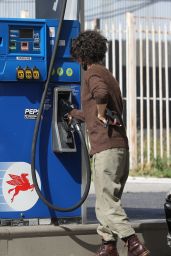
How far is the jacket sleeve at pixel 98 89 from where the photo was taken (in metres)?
5.27

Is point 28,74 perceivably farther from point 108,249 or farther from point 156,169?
point 156,169

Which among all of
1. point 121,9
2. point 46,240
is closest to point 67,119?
point 46,240

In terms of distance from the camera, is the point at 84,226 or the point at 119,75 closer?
the point at 84,226

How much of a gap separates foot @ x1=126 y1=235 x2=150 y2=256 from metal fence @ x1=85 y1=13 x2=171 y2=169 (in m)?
7.11

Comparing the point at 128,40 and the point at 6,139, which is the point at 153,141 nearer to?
the point at 128,40

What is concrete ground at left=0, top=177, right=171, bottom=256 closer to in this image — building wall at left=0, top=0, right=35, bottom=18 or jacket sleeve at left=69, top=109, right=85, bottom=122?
jacket sleeve at left=69, top=109, right=85, bottom=122

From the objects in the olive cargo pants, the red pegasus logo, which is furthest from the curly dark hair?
the red pegasus logo

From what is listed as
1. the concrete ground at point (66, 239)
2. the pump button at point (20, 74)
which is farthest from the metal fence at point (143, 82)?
the pump button at point (20, 74)

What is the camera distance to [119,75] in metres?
12.7

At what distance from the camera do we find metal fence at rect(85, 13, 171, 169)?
12484 millimetres

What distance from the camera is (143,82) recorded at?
12.7 metres

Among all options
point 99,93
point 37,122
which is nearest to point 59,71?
point 37,122

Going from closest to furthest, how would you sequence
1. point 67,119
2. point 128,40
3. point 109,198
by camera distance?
point 109,198 < point 67,119 < point 128,40

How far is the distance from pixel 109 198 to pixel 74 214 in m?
0.65
